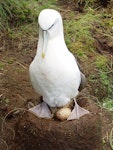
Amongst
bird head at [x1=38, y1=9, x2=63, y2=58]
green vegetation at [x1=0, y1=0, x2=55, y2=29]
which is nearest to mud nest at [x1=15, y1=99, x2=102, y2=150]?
bird head at [x1=38, y1=9, x2=63, y2=58]

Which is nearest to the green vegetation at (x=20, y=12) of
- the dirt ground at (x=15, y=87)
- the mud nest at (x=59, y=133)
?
the dirt ground at (x=15, y=87)

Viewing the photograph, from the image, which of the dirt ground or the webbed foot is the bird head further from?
the dirt ground

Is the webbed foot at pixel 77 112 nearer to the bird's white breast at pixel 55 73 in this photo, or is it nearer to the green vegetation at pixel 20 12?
the bird's white breast at pixel 55 73

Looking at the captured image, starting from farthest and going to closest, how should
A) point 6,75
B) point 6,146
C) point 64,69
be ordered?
point 6,75 → point 6,146 → point 64,69

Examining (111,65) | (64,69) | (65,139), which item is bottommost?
(111,65)

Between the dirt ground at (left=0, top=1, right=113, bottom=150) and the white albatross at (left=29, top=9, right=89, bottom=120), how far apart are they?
485 millimetres

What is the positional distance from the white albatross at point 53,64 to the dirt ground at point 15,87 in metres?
0.49

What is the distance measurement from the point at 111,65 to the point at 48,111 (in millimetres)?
1203

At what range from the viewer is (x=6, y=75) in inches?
137

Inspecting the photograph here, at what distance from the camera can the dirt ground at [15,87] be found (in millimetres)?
3026

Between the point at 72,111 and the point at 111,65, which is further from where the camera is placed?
the point at 111,65

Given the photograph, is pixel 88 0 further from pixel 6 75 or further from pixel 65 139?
pixel 65 139

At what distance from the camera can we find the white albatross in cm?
236

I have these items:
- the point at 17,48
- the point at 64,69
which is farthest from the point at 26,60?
the point at 64,69
